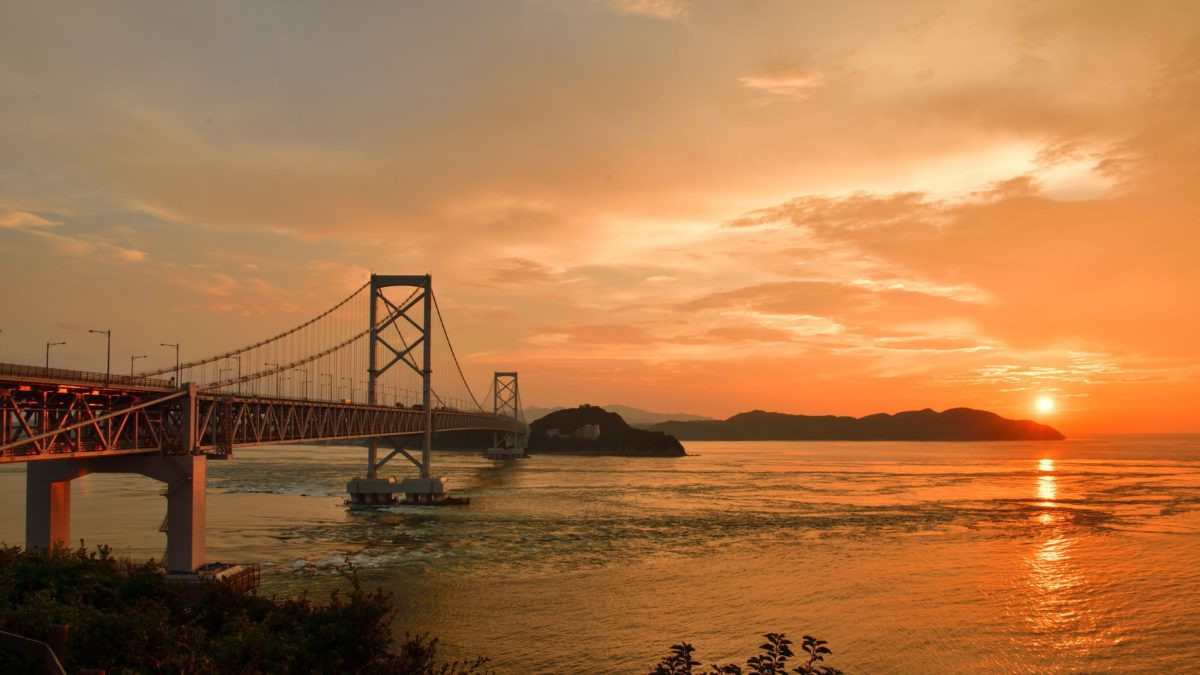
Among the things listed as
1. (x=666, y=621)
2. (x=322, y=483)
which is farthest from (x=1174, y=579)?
(x=322, y=483)

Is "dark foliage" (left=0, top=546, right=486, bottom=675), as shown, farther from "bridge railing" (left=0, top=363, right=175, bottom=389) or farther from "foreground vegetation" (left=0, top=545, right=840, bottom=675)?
"bridge railing" (left=0, top=363, right=175, bottom=389)

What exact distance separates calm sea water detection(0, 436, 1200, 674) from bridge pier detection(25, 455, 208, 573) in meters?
3.89

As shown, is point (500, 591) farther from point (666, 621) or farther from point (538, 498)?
point (538, 498)

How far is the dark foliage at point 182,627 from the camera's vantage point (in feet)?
47.9

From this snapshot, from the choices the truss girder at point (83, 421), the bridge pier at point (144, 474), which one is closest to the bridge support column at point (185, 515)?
the bridge pier at point (144, 474)

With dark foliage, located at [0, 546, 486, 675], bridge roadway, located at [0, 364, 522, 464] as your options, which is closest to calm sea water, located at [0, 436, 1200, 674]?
bridge roadway, located at [0, 364, 522, 464]

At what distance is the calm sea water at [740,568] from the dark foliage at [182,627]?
7.47 meters

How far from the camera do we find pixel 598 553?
43781 mm

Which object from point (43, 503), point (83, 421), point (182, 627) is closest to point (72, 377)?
point (83, 421)

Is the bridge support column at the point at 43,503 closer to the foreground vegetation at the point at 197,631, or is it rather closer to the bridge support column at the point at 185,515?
the bridge support column at the point at 185,515

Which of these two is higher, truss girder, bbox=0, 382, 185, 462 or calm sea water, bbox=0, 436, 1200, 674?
truss girder, bbox=0, 382, 185, 462

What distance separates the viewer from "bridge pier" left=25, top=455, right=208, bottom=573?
30.6m

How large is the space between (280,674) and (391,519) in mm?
45690

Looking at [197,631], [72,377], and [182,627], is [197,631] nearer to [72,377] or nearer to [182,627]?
[182,627]
